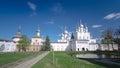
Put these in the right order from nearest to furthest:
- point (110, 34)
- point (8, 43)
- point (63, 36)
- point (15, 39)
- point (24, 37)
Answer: point (110, 34)
point (24, 37)
point (8, 43)
point (15, 39)
point (63, 36)

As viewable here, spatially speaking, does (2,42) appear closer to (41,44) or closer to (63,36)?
(41,44)

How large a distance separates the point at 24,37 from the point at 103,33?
1506 inches

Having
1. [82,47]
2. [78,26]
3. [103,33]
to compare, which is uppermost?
[78,26]

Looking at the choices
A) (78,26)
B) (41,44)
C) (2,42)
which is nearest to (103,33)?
(78,26)

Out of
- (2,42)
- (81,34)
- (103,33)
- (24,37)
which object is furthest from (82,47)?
(2,42)

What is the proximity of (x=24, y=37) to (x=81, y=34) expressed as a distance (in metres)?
45.4

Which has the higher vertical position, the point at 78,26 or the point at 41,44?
the point at 78,26

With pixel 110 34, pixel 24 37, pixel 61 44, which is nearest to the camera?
pixel 110 34

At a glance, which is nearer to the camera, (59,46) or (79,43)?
(79,43)

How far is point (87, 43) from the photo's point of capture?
104 metres

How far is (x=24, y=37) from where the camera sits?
77.9 meters

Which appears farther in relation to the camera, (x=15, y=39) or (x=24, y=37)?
(x=15, y=39)

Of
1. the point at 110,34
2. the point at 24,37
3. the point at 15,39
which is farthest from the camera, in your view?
the point at 15,39

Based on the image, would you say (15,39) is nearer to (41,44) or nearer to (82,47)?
(41,44)
